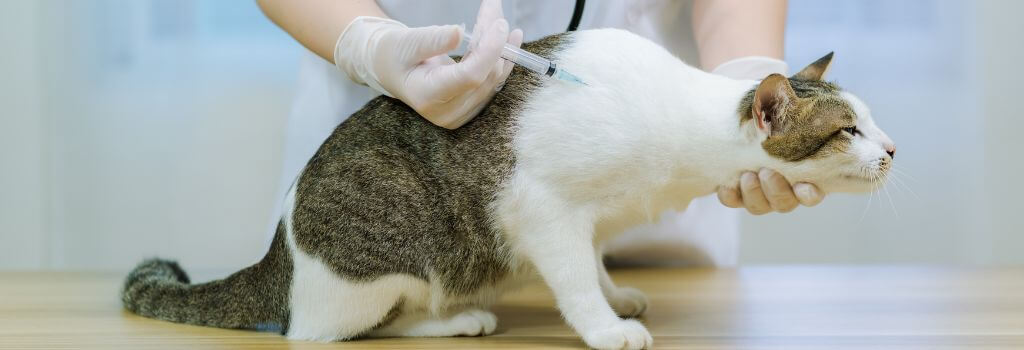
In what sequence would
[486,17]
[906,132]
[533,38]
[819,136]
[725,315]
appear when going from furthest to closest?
[906,132] → [533,38] → [725,315] → [486,17] → [819,136]

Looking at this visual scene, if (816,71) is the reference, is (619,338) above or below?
below

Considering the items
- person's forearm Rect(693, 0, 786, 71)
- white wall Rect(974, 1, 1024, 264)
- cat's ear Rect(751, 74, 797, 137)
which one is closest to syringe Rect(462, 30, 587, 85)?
cat's ear Rect(751, 74, 797, 137)

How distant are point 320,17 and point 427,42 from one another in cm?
28

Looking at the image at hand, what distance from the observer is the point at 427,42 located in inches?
42.6

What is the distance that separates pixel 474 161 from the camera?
3.63ft

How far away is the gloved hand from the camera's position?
106 cm

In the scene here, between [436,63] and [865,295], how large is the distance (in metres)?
0.77

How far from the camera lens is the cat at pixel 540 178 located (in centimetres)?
106

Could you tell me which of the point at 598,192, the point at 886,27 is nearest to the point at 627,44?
the point at 598,192

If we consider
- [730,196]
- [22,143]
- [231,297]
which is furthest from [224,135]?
[730,196]

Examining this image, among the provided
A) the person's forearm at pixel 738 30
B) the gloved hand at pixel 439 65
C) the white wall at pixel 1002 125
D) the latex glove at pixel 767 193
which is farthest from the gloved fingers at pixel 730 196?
the white wall at pixel 1002 125

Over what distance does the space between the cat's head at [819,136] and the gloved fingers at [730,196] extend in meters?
0.07

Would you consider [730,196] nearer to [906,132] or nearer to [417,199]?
[417,199]

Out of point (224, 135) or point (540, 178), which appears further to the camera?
point (224, 135)
